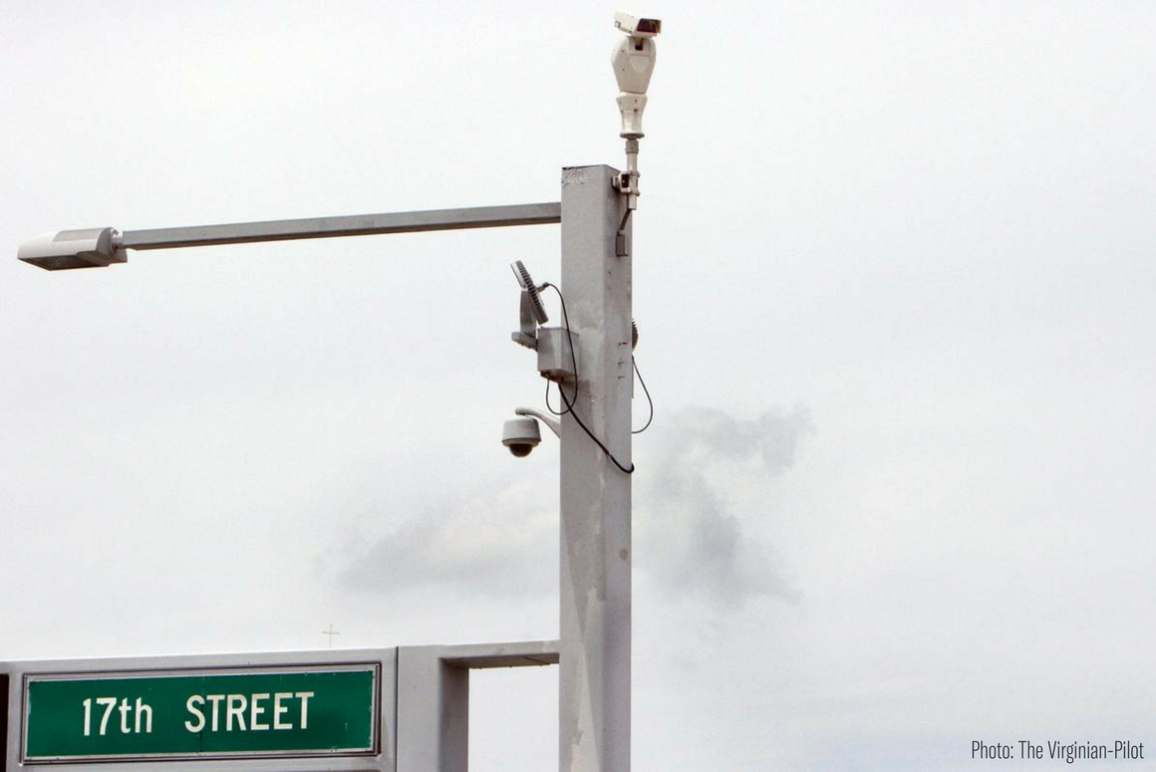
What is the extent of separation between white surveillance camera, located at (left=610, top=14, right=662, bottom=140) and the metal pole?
341mm

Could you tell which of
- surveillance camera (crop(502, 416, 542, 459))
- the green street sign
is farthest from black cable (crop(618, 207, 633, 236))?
the green street sign

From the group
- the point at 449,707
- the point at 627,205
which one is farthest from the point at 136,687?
the point at 627,205

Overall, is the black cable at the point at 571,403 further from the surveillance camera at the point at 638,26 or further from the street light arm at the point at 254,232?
the surveillance camera at the point at 638,26

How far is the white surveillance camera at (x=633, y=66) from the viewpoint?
13.2 m

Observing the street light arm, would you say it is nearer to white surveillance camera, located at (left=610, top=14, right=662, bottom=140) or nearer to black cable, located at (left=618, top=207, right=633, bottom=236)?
black cable, located at (left=618, top=207, right=633, bottom=236)

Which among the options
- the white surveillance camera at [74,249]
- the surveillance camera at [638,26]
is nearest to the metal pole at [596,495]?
the surveillance camera at [638,26]

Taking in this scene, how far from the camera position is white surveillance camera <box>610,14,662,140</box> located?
43.4 ft

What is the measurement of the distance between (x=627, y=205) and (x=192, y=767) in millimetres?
4074

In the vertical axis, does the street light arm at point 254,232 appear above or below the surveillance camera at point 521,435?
above

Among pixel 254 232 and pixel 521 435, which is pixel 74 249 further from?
pixel 521 435

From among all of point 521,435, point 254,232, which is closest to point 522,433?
point 521,435

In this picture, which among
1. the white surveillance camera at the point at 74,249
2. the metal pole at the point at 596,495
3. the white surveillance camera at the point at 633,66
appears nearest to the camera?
the metal pole at the point at 596,495

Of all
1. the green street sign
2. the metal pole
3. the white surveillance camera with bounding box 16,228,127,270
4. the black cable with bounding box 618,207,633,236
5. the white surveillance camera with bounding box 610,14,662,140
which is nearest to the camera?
the metal pole

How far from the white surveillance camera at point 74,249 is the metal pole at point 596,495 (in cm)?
275
